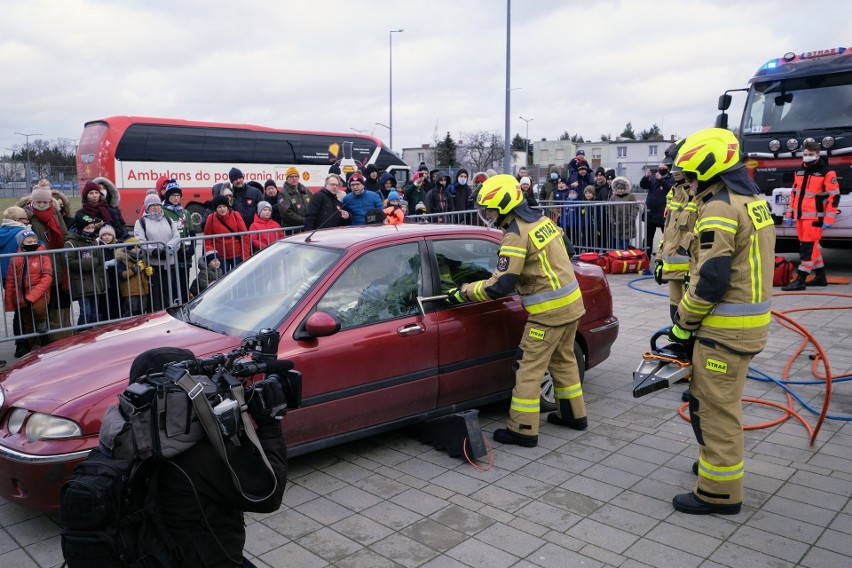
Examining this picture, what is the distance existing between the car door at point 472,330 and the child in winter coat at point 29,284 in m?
4.51

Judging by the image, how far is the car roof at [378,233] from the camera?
15.9 ft

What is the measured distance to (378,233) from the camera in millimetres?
4973

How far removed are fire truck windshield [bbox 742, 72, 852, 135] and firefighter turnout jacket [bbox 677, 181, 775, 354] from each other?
8544 mm

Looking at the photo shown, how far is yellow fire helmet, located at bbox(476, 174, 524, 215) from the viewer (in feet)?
15.7

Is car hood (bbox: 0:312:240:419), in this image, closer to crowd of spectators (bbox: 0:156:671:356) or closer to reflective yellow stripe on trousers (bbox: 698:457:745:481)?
crowd of spectators (bbox: 0:156:671:356)

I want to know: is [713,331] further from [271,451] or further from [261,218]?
[261,218]

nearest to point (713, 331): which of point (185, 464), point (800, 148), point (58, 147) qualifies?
point (185, 464)

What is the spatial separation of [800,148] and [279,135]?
727 inches

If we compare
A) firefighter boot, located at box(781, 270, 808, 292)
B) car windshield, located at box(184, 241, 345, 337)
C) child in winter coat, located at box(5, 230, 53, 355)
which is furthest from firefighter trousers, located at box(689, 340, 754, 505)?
firefighter boot, located at box(781, 270, 808, 292)

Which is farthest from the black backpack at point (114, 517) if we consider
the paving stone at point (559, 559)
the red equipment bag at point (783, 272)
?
the red equipment bag at point (783, 272)

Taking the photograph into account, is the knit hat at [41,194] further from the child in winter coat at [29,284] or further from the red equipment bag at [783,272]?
the red equipment bag at [783,272]

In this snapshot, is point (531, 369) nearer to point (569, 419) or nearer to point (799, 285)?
point (569, 419)

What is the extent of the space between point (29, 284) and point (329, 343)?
447cm

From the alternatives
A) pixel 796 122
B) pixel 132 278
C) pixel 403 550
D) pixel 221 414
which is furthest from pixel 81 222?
pixel 796 122
